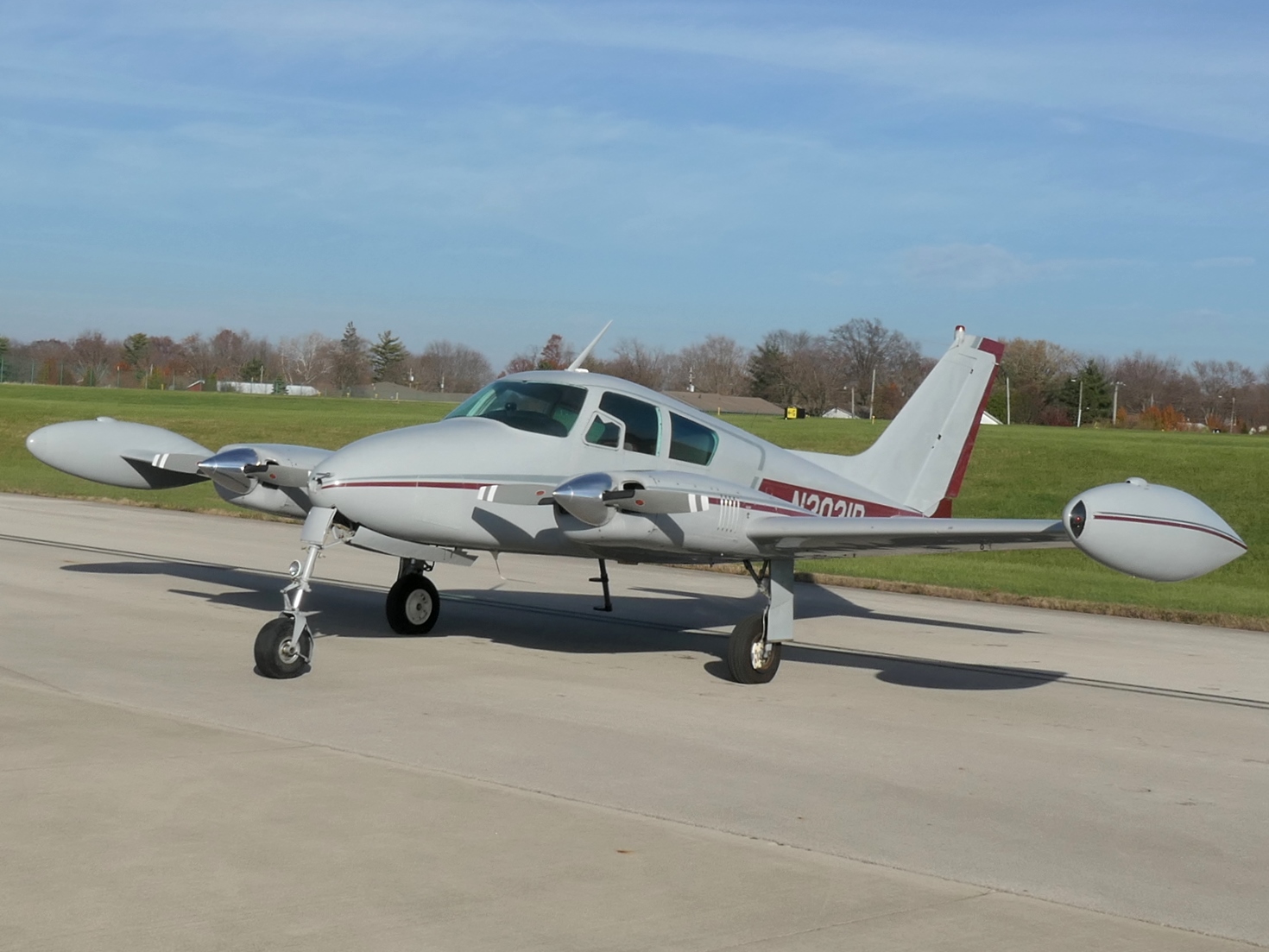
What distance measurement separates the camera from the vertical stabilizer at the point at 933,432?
15.7 meters

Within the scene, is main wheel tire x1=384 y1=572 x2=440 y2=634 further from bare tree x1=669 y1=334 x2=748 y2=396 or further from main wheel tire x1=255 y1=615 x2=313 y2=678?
bare tree x1=669 y1=334 x2=748 y2=396

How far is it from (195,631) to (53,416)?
52.1m

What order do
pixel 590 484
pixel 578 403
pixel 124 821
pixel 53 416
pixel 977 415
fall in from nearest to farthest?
pixel 124 821 → pixel 590 484 → pixel 578 403 → pixel 977 415 → pixel 53 416

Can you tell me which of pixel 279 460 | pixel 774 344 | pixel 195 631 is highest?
pixel 774 344

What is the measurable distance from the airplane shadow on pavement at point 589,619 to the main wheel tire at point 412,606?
0.16 meters

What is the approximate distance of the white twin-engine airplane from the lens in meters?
10.5

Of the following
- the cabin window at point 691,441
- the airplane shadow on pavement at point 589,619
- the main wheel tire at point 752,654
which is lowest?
the airplane shadow on pavement at point 589,619

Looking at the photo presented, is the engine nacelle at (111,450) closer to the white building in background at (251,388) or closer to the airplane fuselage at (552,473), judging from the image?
the airplane fuselage at (552,473)

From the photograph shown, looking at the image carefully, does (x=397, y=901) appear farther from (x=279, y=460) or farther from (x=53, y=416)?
(x=53, y=416)

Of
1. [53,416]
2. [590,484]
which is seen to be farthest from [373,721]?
[53,416]

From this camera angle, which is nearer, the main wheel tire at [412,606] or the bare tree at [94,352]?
the main wheel tire at [412,606]

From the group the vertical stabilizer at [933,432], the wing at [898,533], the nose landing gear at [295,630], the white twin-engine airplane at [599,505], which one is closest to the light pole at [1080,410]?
the vertical stabilizer at [933,432]

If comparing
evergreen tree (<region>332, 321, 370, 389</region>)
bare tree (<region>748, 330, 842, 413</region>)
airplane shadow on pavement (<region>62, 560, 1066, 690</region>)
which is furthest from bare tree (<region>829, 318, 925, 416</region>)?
airplane shadow on pavement (<region>62, 560, 1066, 690</region>)

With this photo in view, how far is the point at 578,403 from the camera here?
1254 centimetres
